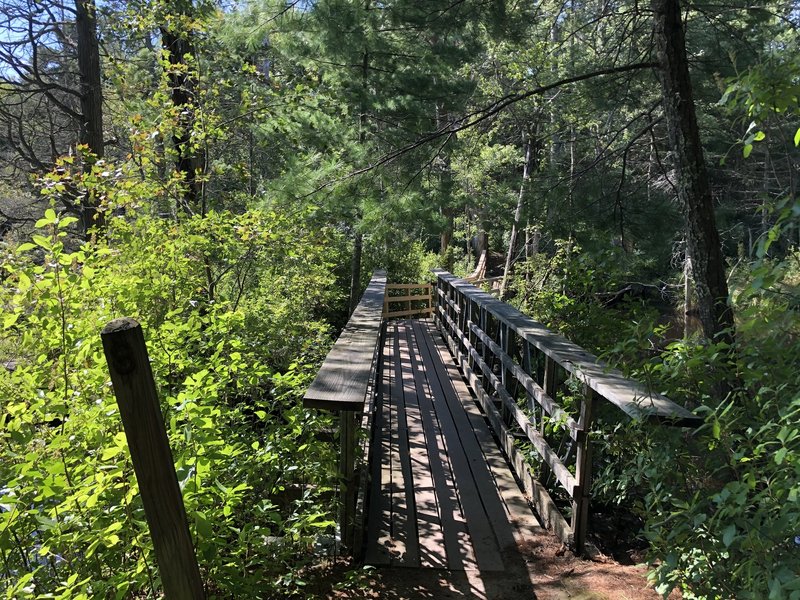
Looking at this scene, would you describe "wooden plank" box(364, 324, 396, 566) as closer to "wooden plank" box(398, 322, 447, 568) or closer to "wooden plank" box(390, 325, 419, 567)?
"wooden plank" box(390, 325, 419, 567)

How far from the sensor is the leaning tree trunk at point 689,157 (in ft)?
11.1

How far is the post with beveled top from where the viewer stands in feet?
3.61

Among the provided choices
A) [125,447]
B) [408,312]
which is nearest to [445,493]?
[125,447]

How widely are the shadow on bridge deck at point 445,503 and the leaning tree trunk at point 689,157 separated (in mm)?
1778

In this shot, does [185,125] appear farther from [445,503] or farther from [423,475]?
[445,503]

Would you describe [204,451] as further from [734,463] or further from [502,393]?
[502,393]

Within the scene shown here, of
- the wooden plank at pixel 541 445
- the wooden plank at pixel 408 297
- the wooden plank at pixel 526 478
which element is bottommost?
the wooden plank at pixel 526 478

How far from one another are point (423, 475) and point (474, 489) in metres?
0.41

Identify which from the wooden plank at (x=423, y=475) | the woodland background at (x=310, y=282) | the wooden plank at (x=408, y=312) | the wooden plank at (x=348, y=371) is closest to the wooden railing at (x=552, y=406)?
the woodland background at (x=310, y=282)

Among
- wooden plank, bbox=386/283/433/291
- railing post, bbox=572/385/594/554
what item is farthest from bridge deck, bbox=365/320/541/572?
wooden plank, bbox=386/283/433/291

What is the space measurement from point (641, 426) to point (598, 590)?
3.44 feet

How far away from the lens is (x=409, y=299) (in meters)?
14.2

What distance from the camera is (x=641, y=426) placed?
6.61 feet

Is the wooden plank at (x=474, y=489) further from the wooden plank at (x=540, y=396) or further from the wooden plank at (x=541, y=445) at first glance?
the wooden plank at (x=540, y=396)
